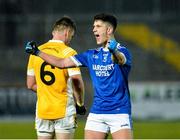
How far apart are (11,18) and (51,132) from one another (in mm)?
14007

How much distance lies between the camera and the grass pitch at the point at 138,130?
1480cm

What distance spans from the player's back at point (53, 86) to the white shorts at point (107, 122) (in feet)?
2.62

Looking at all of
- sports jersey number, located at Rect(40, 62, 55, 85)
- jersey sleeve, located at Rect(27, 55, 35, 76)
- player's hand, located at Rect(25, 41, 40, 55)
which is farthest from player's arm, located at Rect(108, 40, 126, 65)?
jersey sleeve, located at Rect(27, 55, 35, 76)

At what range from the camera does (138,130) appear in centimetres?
1625

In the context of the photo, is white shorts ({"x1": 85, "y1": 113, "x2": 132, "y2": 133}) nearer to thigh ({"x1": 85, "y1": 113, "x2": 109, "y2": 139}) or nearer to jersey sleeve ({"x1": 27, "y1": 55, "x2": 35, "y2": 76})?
thigh ({"x1": 85, "y1": 113, "x2": 109, "y2": 139})

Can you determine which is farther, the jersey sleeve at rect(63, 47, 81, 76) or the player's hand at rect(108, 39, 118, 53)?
the jersey sleeve at rect(63, 47, 81, 76)

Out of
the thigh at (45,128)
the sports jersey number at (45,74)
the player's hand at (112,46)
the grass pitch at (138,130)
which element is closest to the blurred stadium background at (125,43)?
the grass pitch at (138,130)

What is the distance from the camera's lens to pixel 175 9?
72.9ft

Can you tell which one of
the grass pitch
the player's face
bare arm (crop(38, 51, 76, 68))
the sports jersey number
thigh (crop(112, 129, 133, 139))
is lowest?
the grass pitch

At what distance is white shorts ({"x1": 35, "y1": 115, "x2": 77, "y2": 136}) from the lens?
8.01m

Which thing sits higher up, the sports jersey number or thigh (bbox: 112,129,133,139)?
the sports jersey number

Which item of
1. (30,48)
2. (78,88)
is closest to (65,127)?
(78,88)

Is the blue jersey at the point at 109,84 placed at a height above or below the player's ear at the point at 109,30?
below

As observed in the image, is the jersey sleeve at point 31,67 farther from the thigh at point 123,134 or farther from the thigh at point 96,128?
the thigh at point 123,134
